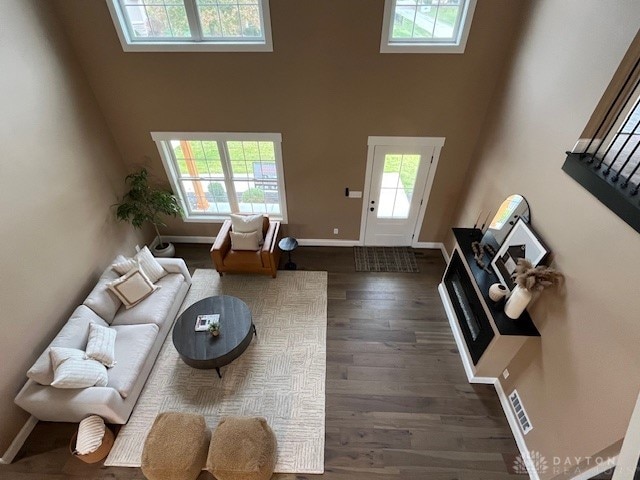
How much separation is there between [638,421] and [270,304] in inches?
150

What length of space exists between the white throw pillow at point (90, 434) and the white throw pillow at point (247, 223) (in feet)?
9.07

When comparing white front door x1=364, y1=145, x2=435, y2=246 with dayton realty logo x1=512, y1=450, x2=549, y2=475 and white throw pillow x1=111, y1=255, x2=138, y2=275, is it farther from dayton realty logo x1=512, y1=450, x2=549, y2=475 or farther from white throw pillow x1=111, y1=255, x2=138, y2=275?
white throw pillow x1=111, y1=255, x2=138, y2=275

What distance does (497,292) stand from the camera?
314 centimetres

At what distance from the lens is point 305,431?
10.6ft

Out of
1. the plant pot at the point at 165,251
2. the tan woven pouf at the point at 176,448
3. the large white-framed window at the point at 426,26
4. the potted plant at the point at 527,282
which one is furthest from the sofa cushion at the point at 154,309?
the large white-framed window at the point at 426,26

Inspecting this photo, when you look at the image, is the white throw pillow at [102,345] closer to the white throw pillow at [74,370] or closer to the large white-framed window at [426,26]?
the white throw pillow at [74,370]

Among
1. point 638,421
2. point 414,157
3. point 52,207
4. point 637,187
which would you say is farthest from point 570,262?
point 52,207

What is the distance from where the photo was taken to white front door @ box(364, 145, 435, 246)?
4.54 metres

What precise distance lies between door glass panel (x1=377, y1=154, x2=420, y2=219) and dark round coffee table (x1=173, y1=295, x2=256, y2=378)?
2781 mm

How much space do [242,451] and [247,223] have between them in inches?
117

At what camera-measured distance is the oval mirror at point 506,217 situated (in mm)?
3223

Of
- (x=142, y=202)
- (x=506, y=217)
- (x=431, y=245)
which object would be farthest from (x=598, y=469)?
(x=142, y=202)

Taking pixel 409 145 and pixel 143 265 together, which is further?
pixel 409 145

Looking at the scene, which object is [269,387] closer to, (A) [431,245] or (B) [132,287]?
(B) [132,287]
